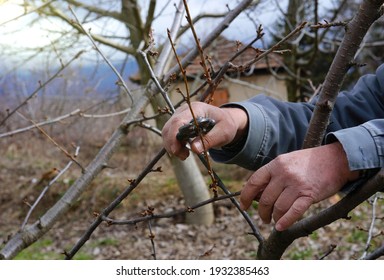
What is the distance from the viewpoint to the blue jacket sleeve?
24.1 inches

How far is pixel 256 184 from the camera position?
62 cm

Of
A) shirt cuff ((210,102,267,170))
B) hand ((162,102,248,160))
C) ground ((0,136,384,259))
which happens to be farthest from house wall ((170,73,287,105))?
hand ((162,102,248,160))

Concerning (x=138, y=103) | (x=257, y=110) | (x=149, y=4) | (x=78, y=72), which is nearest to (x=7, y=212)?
(x=78, y=72)

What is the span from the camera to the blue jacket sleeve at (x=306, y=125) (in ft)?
2.01

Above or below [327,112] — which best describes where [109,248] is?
above

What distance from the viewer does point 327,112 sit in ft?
2.28

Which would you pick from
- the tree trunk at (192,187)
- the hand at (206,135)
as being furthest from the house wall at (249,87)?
the hand at (206,135)

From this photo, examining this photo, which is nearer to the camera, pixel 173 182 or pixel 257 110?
pixel 257 110

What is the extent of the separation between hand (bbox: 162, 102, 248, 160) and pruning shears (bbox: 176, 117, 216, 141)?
1cm

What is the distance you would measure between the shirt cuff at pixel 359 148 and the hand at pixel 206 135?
0.52 ft

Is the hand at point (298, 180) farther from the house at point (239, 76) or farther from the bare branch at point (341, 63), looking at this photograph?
the house at point (239, 76)

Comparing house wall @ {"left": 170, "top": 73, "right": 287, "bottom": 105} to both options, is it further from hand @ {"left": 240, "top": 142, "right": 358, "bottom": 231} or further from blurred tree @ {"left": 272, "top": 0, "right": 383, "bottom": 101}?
hand @ {"left": 240, "top": 142, "right": 358, "bottom": 231}
